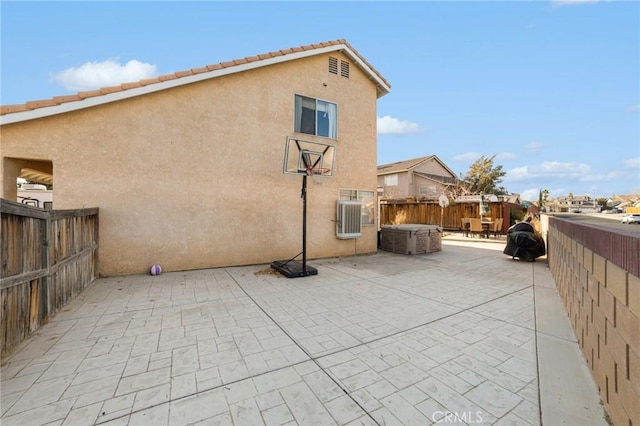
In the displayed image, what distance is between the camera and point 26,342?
→ 2.85 metres

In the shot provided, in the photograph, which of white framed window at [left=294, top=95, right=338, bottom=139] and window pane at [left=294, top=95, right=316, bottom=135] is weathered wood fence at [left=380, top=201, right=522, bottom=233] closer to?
white framed window at [left=294, top=95, right=338, bottom=139]

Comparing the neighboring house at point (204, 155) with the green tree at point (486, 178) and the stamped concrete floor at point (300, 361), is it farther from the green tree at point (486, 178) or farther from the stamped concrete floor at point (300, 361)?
the green tree at point (486, 178)

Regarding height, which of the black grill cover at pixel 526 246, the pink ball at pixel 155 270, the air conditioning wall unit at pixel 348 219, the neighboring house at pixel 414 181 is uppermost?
the neighboring house at pixel 414 181

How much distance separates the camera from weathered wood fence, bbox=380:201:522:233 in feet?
48.0

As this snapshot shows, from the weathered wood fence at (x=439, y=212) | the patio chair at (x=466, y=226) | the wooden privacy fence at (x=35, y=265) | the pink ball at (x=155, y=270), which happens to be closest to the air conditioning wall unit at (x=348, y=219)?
the pink ball at (x=155, y=270)


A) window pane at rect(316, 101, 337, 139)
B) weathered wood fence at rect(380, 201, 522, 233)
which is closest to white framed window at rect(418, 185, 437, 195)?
weathered wood fence at rect(380, 201, 522, 233)

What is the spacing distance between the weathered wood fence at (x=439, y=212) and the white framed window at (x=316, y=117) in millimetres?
10854

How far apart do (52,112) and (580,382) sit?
29.6 feet

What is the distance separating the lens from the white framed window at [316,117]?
25.8 ft

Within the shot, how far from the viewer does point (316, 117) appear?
321 inches

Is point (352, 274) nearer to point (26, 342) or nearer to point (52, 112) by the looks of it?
point (26, 342)

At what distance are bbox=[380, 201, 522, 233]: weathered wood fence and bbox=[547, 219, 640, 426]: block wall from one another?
46.3 feet

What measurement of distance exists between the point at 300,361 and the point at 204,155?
575 cm

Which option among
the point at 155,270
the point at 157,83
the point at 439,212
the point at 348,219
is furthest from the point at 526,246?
the point at 157,83
